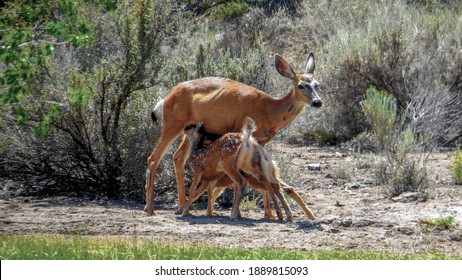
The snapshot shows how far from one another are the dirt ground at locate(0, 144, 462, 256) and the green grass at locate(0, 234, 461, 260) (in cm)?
60

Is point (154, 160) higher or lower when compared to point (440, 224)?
higher

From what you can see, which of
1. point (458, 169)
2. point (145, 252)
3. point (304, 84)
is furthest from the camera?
point (458, 169)

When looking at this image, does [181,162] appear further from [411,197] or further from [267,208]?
[411,197]

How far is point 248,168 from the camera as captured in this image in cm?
1343

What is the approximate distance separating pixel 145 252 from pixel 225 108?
4.22 meters

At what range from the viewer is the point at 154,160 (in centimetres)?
1455

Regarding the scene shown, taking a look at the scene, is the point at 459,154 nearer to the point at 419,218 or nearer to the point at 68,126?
the point at 419,218

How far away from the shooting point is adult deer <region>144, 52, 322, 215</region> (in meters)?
A: 14.0

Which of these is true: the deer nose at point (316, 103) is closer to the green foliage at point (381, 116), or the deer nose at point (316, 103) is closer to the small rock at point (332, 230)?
the small rock at point (332, 230)

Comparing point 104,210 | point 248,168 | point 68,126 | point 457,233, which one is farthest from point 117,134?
point 457,233

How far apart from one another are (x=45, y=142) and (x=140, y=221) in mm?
3464

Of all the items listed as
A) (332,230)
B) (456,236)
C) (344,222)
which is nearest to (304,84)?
(344,222)

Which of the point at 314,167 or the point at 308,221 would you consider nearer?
the point at 308,221

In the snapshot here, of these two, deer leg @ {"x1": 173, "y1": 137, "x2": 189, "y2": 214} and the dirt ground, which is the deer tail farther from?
the dirt ground
